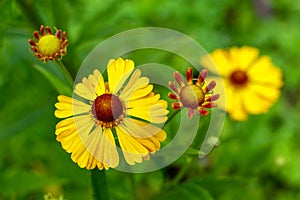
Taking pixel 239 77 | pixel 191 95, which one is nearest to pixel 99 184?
pixel 191 95

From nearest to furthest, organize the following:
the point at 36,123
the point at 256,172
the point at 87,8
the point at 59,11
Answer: the point at 59,11 < the point at 36,123 < the point at 256,172 < the point at 87,8

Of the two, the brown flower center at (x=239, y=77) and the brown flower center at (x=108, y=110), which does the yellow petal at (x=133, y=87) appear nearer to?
the brown flower center at (x=108, y=110)

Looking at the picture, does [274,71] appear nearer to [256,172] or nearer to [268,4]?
[256,172]

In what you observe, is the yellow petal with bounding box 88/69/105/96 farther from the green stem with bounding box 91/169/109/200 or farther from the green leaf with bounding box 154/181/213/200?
the green leaf with bounding box 154/181/213/200

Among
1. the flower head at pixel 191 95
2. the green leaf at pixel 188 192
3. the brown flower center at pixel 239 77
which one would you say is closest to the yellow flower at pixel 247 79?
the brown flower center at pixel 239 77

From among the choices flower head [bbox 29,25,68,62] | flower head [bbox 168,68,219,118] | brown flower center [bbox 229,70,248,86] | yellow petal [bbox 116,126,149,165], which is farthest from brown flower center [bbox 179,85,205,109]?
brown flower center [bbox 229,70,248,86]

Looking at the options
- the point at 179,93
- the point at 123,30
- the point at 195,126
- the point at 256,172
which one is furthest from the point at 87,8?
the point at 179,93
